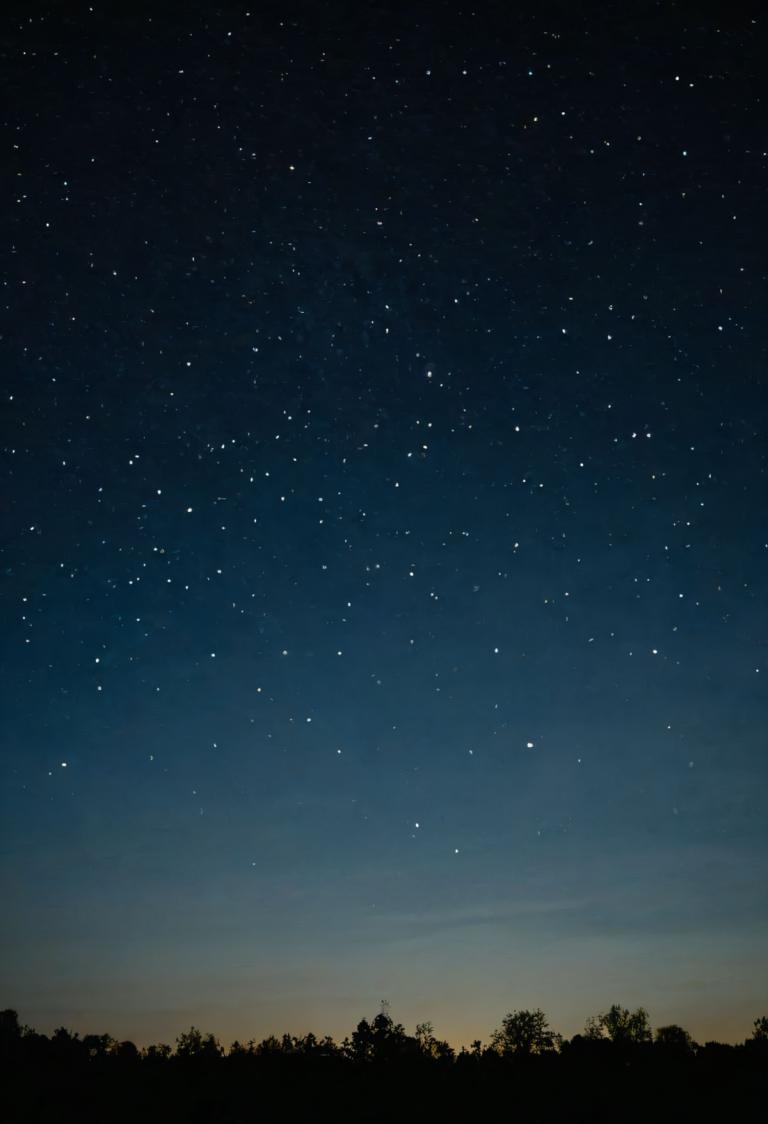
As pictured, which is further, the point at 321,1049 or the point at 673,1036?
the point at 673,1036

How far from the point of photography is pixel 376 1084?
19.6 metres

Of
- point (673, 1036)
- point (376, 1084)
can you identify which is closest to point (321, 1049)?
point (376, 1084)

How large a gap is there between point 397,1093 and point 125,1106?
6320mm

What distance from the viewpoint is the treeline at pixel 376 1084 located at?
1555 cm

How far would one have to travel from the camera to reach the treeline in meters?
15.6

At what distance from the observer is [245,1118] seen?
51.8 feet

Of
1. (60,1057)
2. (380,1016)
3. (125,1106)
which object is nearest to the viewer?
(125,1106)

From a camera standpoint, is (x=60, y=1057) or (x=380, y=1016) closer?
(x=60, y=1057)

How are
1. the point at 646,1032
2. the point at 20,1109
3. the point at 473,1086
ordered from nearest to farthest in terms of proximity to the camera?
the point at 20,1109, the point at 473,1086, the point at 646,1032

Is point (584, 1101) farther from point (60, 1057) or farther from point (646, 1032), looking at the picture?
point (646, 1032)

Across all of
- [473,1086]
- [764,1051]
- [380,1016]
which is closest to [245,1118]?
[473,1086]

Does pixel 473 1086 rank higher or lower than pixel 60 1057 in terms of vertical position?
lower

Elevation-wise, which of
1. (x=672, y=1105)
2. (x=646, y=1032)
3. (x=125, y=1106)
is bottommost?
(x=646, y=1032)

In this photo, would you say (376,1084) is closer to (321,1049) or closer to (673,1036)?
(321,1049)
